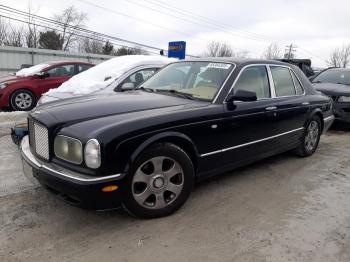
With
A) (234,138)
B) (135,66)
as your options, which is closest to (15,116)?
(135,66)

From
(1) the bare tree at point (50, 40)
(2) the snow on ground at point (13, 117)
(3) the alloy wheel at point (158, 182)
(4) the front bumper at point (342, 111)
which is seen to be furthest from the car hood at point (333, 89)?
(1) the bare tree at point (50, 40)

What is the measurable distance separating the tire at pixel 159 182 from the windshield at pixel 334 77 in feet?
23.5

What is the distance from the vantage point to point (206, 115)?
3.57 m

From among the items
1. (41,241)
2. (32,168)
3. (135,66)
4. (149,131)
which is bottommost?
(41,241)

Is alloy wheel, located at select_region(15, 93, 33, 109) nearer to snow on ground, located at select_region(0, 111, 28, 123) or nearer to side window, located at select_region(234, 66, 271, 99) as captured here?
snow on ground, located at select_region(0, 111, 28, 123)

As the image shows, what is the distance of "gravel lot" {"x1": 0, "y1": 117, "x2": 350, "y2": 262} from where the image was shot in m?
2.74

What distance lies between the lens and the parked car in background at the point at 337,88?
7832mm

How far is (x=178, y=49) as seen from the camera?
1528 cm

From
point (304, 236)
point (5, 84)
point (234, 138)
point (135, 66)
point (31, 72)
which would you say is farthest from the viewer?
point (31, 72)

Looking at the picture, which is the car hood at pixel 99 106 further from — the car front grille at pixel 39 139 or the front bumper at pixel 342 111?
the front bumper at pixel 342 111

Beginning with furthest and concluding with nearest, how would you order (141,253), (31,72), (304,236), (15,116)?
(31,72)
(15,116)
(304,236)
(141,253)

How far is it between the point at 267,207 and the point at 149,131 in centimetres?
158

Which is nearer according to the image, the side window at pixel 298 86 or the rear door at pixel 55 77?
the side window at pixel 298 86

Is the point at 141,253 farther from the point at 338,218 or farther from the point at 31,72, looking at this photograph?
the point at 31,72
